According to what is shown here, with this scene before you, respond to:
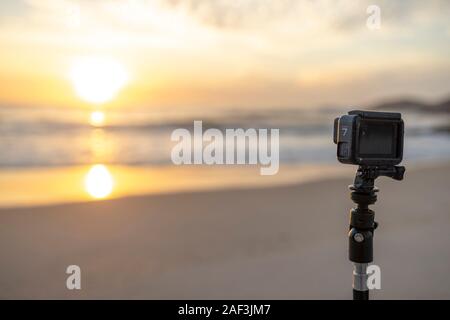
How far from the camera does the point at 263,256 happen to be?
4.09m

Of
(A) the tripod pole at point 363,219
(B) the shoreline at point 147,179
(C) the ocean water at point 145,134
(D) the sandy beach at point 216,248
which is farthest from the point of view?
(C) the ocean water at point 145,134

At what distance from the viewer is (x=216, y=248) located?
4230 millimetres

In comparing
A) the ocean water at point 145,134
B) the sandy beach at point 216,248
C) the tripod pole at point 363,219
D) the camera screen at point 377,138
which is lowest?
the sandy beach at point 216,248

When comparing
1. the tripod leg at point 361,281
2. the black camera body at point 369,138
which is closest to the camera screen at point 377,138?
the black camera body at point 369,138

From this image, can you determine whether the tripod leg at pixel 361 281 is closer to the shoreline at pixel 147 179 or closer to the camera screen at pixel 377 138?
the camera screen at pixel 377 138

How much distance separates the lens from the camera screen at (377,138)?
7.02ft

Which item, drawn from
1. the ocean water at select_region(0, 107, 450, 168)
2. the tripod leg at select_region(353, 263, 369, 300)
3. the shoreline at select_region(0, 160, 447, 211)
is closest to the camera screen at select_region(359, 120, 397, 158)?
the tripod leg at select_region(353, 263, 369, 300)

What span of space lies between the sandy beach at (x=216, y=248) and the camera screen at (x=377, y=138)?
160cm

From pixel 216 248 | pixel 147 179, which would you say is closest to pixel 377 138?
pixel 216 248

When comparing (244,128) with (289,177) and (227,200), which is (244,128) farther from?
(227,200)

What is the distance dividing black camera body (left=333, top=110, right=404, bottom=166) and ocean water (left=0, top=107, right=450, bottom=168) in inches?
286

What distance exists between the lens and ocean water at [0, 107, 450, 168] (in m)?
9.95

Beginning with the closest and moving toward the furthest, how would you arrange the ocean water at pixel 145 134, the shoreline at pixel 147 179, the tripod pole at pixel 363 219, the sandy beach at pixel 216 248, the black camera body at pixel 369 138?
the black camera body at pixel 369 138 → the tripod pole at pixel 363 219 → the sandy beach at pixel 216 248 → the shoreline at pixel 147 179 → the ocean water at pixel 145 134

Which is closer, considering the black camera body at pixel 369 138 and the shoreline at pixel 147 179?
the black camera body at pixel 369 138
